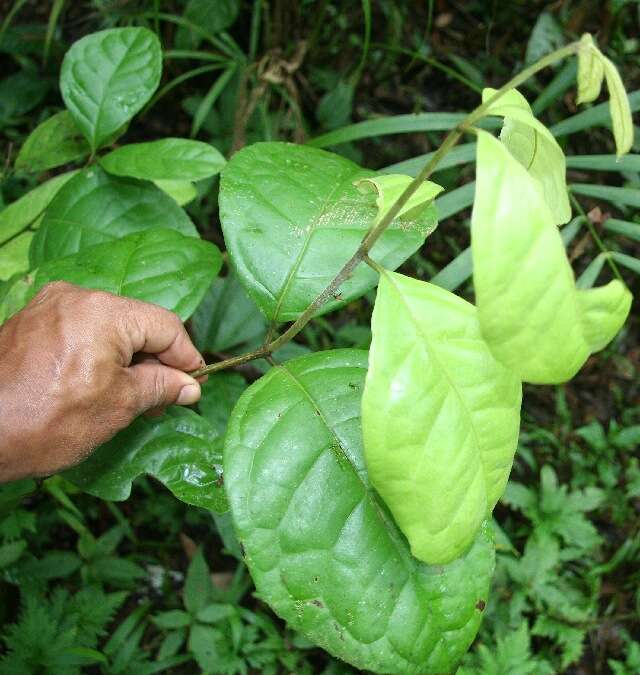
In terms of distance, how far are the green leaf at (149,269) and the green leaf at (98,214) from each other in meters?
0.21

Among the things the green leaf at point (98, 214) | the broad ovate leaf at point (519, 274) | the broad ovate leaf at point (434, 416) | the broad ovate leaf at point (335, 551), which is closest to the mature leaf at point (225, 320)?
the green leaf at point (98, 214)

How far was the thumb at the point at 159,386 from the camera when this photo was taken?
0.99m

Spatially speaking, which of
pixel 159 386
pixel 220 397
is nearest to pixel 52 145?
pixel 220 397

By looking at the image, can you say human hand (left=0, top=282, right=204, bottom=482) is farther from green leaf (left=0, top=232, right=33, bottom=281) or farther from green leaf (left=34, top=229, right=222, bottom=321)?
green leaf (left=0, top=232, right=33, bottom=281)

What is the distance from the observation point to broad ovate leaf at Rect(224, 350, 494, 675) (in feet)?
2.71

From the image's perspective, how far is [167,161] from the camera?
1.31 m

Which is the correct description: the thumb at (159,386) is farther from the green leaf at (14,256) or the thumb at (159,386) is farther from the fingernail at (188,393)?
the green leaf at (14,256)

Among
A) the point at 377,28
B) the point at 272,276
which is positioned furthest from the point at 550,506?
the point at 377,28

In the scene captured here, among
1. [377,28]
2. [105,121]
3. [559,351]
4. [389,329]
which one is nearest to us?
[559,351]

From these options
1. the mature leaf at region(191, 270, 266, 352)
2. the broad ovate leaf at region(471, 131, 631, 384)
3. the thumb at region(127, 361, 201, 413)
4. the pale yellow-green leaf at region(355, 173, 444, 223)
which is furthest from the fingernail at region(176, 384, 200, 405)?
the mature leaf at region(191, 270, 266, 352)

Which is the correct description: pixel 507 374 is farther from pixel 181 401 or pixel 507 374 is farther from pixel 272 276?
pixel 181 401

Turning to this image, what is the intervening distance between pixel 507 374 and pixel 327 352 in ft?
0.95

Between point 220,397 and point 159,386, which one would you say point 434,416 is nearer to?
point 159,386

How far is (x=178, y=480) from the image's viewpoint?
107cm
